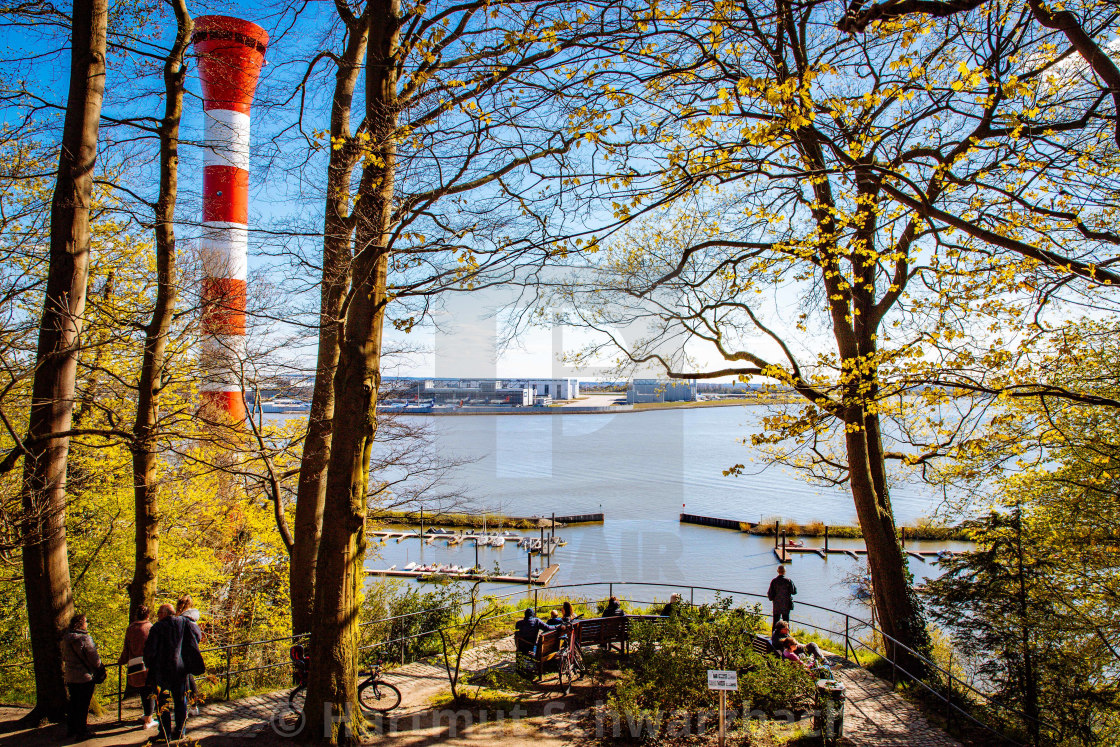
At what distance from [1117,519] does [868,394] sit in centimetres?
430

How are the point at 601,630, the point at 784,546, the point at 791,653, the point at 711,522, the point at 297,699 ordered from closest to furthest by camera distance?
the point at 297,699 → the point at 791,653 → the point at 601,630 → the point at 784,546 → the point at 711,522

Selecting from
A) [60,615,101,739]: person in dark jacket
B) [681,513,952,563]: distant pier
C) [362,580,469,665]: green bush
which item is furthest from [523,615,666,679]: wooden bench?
[681,513,952,563]: distant pier

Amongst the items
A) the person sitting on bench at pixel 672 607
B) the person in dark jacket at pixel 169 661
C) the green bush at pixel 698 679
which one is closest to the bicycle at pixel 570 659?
the green bush at pixel 698 679

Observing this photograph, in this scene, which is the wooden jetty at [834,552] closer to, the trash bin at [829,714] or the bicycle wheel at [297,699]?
the trash bin at [829,714]

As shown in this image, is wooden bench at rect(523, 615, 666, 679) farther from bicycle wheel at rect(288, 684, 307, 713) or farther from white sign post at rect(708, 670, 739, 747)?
white sign post at rect(708, 670, 739, 747)

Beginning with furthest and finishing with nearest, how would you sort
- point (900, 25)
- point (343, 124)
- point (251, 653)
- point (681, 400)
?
point (681, 400), point (251, 653), point (343, 124), point (900, 25)

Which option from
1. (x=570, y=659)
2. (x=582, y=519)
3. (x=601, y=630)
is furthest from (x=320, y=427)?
(x=582, y=519)

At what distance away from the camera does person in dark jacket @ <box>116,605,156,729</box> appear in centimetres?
597

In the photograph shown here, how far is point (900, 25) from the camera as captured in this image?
553cm

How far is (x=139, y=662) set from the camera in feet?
20.3

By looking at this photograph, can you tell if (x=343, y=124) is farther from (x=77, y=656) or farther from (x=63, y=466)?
(x=77, y=656)

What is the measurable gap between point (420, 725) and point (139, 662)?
2828mm

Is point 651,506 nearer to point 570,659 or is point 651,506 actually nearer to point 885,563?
point 885,563

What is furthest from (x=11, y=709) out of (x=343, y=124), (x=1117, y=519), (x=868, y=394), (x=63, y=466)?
(x=1117, y=519)
